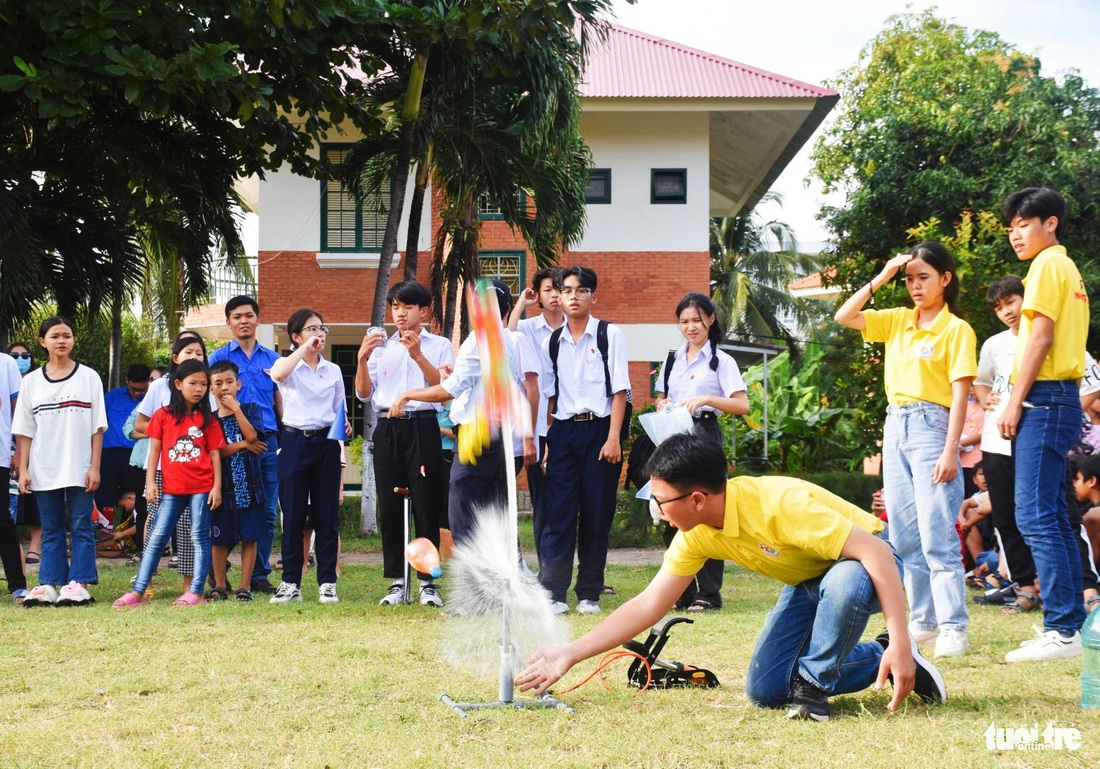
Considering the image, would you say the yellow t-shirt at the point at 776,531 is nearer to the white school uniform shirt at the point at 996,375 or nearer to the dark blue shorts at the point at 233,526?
the white school uniform shirt at the point at 996,375

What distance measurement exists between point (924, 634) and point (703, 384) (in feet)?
7.54

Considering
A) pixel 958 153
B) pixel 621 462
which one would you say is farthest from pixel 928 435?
pixel 958 153

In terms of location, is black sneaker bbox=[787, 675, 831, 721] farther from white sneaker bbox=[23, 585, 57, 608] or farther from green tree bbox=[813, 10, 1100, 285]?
green tree bbox=[813, 10, 1100, 285]

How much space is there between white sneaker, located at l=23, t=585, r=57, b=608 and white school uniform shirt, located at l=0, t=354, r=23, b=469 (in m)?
0.94

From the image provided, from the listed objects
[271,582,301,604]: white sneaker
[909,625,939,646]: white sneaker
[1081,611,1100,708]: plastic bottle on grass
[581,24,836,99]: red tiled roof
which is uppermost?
[581,24,836,99]: red tiled roof

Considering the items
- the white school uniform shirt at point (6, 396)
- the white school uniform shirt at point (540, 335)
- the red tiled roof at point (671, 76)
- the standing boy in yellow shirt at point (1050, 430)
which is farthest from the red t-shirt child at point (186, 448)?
the red tiled roof at point (671, 76)

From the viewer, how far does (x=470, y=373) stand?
6.38 meters

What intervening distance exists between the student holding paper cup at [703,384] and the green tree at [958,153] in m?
12.9

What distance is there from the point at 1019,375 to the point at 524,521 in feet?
41.1

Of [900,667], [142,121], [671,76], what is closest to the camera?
[900,667]

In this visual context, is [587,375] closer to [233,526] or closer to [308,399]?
[308,399]

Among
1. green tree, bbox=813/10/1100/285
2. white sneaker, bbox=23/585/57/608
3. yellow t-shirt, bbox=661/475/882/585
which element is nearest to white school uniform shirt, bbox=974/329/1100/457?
yellow t-shirt, bbox=661/475/882/585

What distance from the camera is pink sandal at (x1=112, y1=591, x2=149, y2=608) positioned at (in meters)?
7.59

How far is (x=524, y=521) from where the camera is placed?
17297mm
